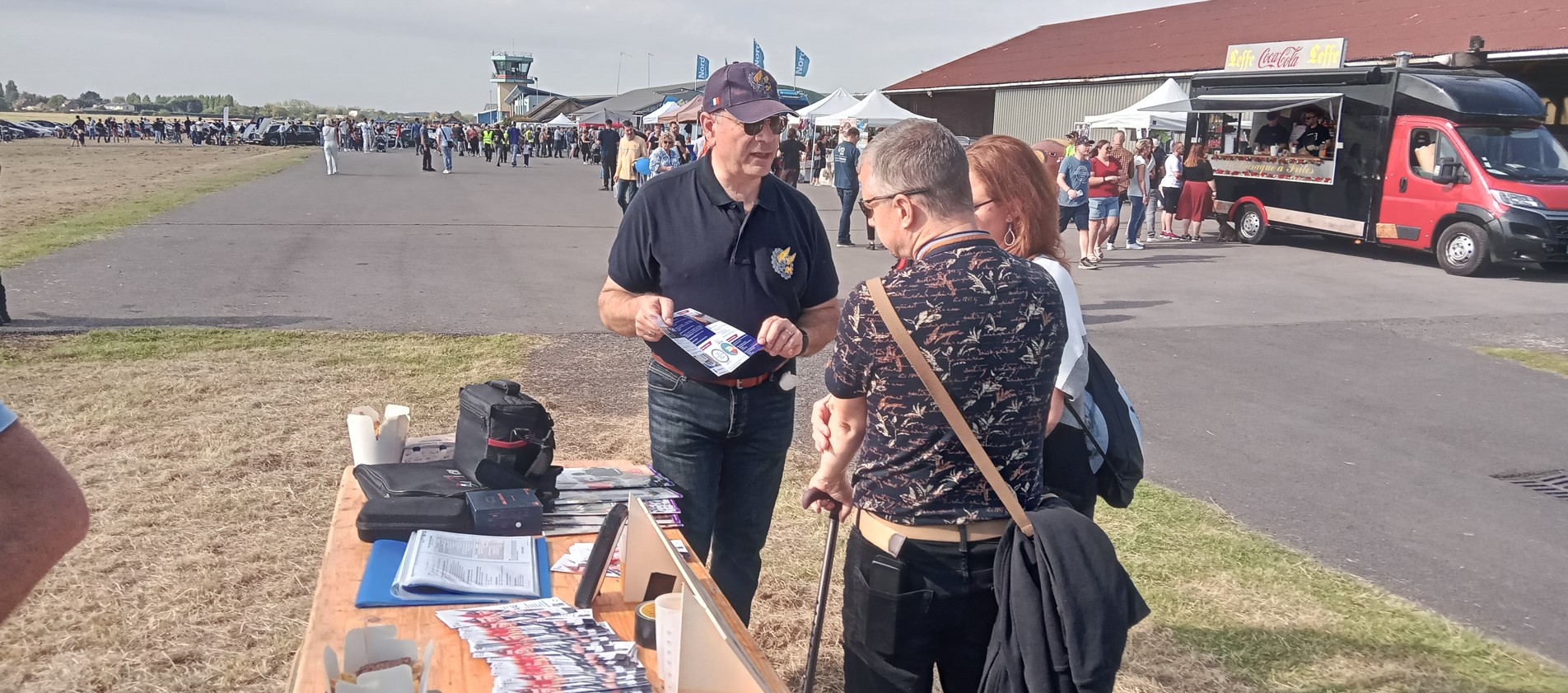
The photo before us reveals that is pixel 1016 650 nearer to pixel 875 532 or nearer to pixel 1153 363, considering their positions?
pixel 875 532

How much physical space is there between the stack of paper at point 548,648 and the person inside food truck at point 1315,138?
16.9 m

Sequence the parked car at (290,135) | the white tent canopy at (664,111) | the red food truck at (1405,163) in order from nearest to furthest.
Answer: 1. the red food truck at (1405,163)
2. the white tent canopy at (664,111)
3. the parked car at (290,135)

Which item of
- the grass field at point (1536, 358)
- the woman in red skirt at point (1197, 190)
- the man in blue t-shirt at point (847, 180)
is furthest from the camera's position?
the woman in red skirt at point (1197, 190)

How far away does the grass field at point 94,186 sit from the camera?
1558cm

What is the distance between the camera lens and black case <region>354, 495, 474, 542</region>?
266 cm

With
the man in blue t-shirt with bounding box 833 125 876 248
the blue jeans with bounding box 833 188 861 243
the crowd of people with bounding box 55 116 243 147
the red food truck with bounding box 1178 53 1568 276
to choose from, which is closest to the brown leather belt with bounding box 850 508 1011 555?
Answer: the blue jeans with bounding box 833 188 861 243

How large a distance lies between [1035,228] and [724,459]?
1199 mm

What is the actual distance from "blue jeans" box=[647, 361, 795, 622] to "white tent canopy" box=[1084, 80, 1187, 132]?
67.7ft

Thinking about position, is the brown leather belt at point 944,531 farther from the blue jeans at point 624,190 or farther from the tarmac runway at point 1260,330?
the blue jeans at point 624,190

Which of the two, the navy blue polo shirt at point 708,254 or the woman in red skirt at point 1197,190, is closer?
the navy blue polo shirt at point 708,254

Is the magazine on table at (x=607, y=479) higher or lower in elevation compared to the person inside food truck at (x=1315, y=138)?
lower

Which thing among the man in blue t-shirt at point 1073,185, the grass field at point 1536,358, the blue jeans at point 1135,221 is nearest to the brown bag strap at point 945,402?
the grass field at point 1536,358

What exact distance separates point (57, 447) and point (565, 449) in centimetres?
289

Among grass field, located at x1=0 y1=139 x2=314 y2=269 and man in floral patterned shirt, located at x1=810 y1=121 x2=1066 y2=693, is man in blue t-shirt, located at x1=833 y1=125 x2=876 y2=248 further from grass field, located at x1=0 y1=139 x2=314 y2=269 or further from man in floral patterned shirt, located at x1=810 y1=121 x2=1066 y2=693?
man in floral patterned shirt, located at x1=810 y1=121 x2=1066 y2=693
